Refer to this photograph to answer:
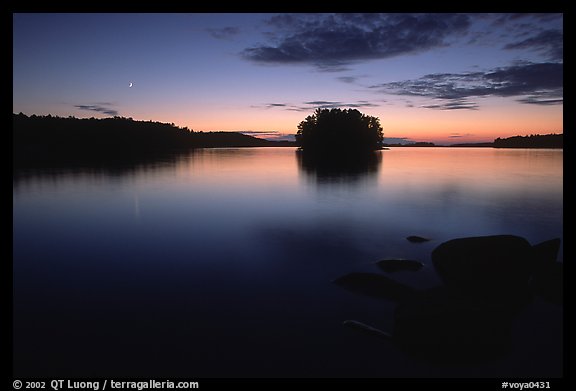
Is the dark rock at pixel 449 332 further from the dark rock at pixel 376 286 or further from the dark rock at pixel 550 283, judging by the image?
the dark rock at pixel 550 283

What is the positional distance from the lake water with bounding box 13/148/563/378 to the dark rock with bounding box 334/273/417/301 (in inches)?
14.9

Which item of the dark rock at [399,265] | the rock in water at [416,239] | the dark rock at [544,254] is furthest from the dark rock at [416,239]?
the dark rock at [544,254]

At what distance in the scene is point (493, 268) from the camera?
11.8 meters

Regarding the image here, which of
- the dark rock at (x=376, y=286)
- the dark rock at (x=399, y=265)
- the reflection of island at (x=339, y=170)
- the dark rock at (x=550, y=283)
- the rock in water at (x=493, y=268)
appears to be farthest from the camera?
the reflection of island at (x=339, y=170)

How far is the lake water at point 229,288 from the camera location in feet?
31.1

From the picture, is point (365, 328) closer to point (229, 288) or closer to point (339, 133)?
point (229, 288)

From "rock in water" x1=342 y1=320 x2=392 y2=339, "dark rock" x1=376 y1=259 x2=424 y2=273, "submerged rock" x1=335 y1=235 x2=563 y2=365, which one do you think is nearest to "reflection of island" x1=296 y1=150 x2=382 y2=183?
"dark rock" x1=376 y1=259 x2=424 y2=273

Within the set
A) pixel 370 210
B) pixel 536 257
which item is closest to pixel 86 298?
pixel 536 257

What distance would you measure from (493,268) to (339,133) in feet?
458

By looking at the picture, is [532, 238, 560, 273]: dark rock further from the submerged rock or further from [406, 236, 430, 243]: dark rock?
[406, 236, 430, 243]: dark rock

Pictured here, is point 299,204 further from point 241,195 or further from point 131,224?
point 131,224

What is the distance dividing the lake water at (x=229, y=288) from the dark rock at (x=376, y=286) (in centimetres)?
38

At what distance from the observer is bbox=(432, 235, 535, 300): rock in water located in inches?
458
